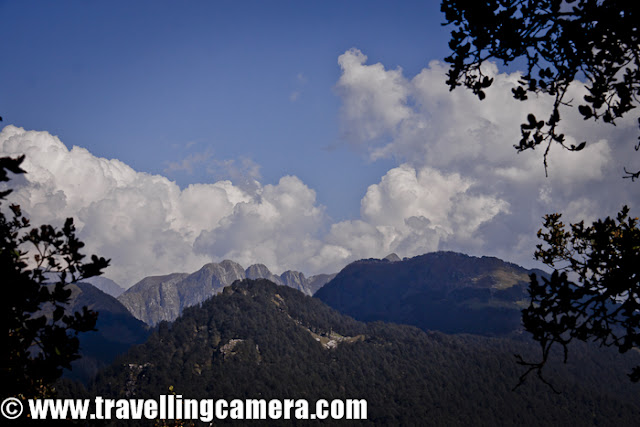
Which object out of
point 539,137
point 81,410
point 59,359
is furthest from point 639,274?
point 81,410

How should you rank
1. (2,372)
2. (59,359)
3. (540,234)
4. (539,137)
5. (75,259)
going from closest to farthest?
(2,372) → (59,359) → (539,137) → (75,259) → (540,234)

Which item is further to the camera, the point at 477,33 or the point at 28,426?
the point at 477,33

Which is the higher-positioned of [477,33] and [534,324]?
[477,33]

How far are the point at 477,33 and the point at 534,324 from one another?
628 centimetres

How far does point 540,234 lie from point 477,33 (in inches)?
255

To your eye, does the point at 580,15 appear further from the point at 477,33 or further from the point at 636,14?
the point at 477,33

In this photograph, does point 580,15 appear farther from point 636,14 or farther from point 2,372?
point 2,372

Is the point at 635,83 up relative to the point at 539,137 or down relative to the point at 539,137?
up

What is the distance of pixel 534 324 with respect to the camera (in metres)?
8.97

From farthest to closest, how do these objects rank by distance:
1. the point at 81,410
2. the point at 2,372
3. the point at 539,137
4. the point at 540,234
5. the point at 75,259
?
the point at 81,410 → the point at 540,234 → the point at 75,259 → the point at 539,137 → the point at 2,372

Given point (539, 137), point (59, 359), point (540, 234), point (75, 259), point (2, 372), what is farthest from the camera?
point (540, 234)

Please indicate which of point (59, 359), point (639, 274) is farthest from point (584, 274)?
point (59, 359)

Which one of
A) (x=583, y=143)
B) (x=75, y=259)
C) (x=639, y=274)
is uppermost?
(x=583, y=143)

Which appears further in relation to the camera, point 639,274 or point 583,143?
point 583,143
